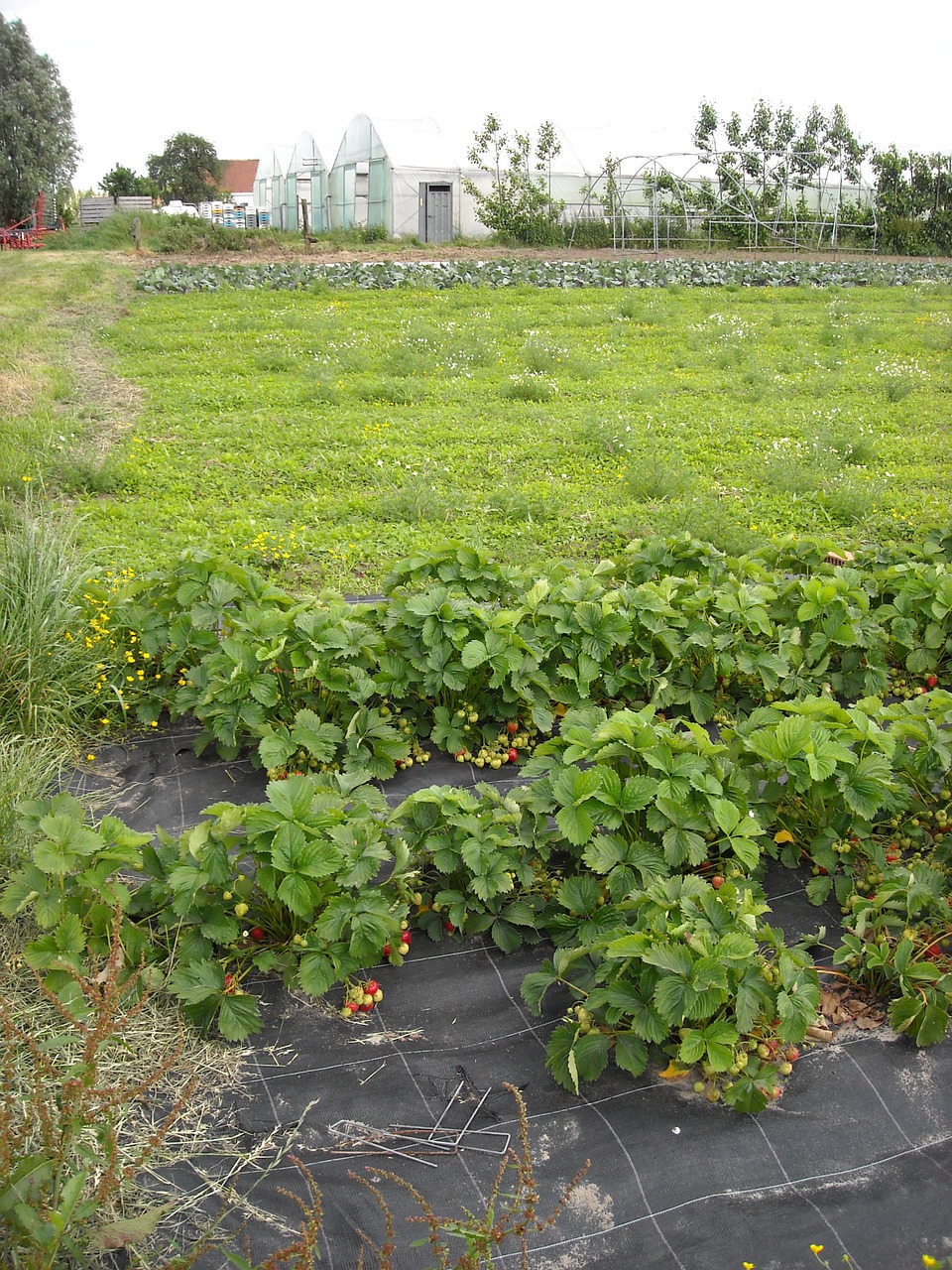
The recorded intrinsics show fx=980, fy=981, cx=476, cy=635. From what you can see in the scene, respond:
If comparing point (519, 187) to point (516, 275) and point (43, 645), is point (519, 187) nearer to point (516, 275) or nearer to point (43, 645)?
point (516, 275)

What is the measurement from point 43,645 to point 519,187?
846 inches

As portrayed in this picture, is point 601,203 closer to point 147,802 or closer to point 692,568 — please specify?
point 692,568

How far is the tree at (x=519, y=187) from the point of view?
22.0 meters

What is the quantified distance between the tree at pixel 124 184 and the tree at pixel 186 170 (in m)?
6.07

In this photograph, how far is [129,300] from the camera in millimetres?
14383

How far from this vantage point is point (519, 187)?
2253cm

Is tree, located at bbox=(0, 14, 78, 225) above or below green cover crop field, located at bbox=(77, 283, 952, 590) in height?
above

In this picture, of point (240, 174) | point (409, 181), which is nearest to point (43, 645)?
point (409, 181)

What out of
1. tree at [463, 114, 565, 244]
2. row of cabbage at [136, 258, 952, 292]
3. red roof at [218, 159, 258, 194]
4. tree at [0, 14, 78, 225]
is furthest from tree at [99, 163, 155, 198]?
row of cabbage at [136, 258, 952, 292]

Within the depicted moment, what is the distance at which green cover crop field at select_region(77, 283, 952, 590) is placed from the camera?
20.1 feet

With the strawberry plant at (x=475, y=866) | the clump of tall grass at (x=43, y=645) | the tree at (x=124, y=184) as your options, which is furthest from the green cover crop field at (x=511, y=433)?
the tree at (x=124, y=184)

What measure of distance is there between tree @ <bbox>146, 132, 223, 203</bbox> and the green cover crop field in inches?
1689

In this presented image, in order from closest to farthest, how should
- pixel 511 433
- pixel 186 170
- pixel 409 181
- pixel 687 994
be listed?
pixel 687 994 → pixel 511 433 → pixel 409 181 → pixel 186 170

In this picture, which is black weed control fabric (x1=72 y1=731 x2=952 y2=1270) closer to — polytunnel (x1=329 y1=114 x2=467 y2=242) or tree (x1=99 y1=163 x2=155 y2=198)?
polytunnel (x1=329 y1=114 x2=467 y2=242)
